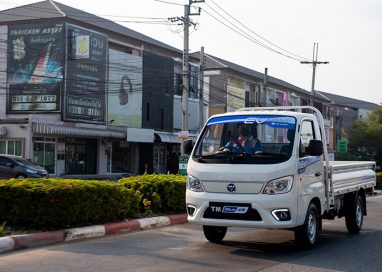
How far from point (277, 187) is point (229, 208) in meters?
0.80

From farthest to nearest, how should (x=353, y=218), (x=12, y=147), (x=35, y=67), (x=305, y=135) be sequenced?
(x=35, y=67) < (x=12, y=147) < (x=353, y=218) < (x=305, y=135)

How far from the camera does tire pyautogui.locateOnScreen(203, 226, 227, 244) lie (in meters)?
9.79

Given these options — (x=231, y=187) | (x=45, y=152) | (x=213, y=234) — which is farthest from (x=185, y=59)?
(x=231, y=187)

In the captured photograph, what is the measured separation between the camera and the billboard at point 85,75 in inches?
1416

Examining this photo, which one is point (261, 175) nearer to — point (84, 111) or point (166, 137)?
point (84, 111)

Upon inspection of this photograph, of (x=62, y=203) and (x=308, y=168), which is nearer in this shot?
A: (x=308, y=168)

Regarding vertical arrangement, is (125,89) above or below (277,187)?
above

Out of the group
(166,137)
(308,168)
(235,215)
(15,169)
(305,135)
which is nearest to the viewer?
(235,215)

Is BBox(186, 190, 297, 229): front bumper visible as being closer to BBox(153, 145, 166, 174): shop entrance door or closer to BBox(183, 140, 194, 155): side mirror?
BBox(183, 140, 194, 155): side mirror

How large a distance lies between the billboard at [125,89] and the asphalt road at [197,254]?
29473 mm

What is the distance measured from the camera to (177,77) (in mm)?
47938

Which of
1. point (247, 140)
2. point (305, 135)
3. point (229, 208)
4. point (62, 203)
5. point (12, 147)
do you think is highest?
point (305, 135)

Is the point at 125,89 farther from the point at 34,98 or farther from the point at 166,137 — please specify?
the point at 34,98

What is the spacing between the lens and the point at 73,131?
35500mm
